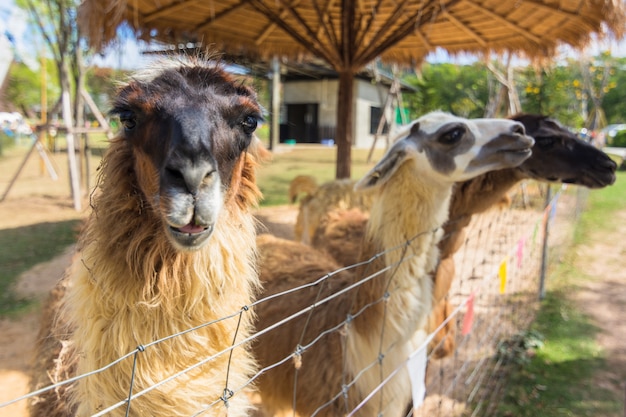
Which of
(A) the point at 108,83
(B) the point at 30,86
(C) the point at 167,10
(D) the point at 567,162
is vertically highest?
(B) the point at 30,86

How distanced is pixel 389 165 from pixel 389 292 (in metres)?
0.72

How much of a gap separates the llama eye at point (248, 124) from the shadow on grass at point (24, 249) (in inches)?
146

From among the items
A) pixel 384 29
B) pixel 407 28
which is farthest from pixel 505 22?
pixel 384 29

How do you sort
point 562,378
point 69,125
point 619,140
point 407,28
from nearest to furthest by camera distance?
point 562,378 → point 407,28 → point 69,125 → point 619,140

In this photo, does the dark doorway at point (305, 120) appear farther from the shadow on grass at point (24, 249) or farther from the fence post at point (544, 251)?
the fence post at point (544, 251)

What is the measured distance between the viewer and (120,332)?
4.23 ft

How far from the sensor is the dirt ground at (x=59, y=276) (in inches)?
140

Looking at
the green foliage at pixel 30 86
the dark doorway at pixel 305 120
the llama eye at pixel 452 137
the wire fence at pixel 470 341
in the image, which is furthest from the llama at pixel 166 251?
the dark doorway at pixel 305 120

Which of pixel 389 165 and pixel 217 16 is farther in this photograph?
pixel 217 16

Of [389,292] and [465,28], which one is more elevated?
[465,28]

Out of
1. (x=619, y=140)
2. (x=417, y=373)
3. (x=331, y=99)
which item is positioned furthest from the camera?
(x=619, y=140)

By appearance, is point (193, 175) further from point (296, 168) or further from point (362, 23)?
point (296, 168)

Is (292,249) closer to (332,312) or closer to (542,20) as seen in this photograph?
(332,312)

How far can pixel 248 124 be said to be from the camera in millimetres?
1523
